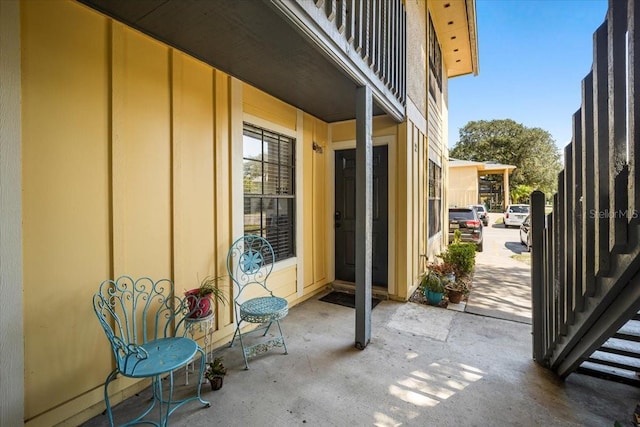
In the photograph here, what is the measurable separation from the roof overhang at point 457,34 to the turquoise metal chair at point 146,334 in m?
6.89

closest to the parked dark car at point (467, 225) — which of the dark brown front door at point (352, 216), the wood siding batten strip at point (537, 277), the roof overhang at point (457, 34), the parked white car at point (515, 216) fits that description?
Result: the roof overhang at point (457, 34)

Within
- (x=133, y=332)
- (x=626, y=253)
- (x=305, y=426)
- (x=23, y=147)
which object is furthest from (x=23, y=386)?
(x=626, y=253)

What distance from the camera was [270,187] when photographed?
3205mm

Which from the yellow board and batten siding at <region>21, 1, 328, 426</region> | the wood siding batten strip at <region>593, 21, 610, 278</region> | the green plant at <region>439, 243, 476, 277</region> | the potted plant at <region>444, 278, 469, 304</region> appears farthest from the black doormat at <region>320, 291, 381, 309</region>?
the wood siding batten strip at <region>593, 21, 610, 278</region>

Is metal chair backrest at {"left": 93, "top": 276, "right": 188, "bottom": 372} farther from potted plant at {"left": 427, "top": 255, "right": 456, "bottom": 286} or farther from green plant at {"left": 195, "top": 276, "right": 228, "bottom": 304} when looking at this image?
potted plant at {"left": 427, "top": 255, "right": 456, "bottom": 286}

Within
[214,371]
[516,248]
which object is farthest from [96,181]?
[516,248]

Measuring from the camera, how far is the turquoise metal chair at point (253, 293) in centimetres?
227

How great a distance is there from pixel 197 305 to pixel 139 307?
1.40 feet

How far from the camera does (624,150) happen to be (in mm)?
1139

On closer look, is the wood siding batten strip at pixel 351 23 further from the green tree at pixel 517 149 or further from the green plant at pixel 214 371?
the green tree at pixel 517 149

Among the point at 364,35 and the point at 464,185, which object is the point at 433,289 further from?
the point at 464,185

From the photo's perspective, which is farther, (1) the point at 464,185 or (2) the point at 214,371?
(1) the point at 464,185

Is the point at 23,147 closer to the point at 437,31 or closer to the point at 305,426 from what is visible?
the point at 305,426

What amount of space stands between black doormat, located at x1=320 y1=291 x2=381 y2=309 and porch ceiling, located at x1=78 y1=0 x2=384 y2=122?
8.80 ft
